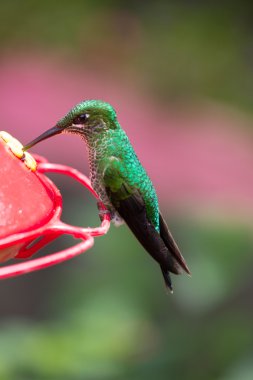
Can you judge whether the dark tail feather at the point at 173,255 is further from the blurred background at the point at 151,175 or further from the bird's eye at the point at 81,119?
the blurred background at the point at 151,175

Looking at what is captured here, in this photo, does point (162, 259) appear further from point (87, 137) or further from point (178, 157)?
point (178, 157)

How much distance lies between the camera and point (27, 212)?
2586 millimetres

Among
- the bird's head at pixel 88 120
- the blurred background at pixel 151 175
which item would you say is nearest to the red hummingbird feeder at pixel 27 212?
the bird's head at pixel 88 120

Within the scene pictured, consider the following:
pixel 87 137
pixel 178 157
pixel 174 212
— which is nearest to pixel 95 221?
pixel 174 212

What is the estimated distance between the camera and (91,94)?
417 inches

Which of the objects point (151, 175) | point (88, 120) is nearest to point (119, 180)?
point (88, 120)

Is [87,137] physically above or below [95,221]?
above

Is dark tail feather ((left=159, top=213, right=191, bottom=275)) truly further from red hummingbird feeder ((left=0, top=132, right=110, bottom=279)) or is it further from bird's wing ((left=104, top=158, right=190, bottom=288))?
red hummingbird feeder ((left=0, top=132, right=110, bottom=279))

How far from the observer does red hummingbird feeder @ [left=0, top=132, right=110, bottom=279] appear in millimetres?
2453

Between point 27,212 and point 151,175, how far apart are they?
650 centimetres

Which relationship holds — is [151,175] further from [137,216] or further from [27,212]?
[27,212]

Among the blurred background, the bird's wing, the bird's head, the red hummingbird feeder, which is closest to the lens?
the red hummingbird feeder

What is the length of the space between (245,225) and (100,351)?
1.11 metres

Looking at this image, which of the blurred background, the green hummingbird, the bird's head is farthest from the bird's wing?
the blurred background
